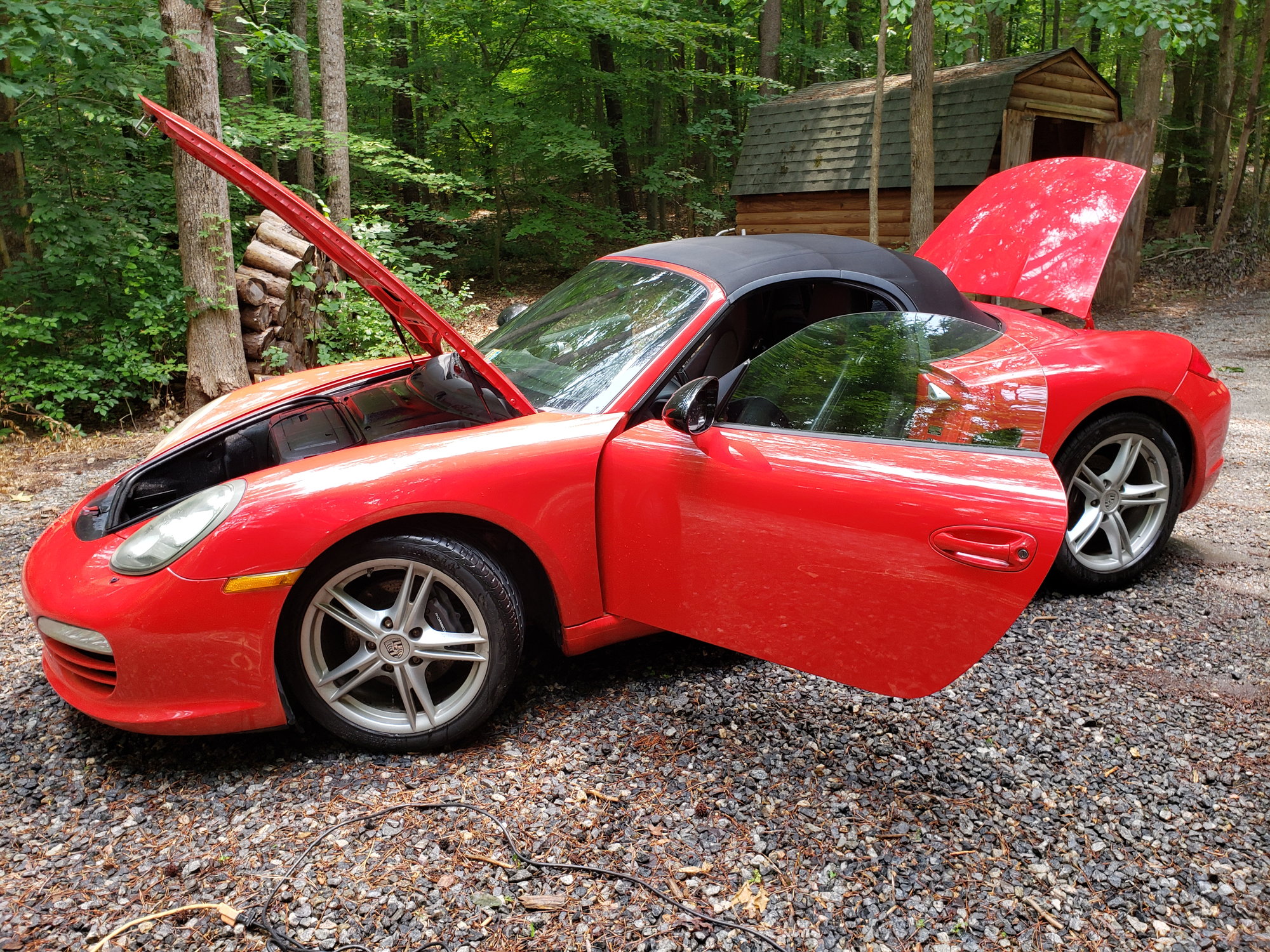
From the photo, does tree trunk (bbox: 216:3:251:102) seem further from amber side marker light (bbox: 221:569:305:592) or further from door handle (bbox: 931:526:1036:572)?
door handle (bbox: 931:526:1036:572)

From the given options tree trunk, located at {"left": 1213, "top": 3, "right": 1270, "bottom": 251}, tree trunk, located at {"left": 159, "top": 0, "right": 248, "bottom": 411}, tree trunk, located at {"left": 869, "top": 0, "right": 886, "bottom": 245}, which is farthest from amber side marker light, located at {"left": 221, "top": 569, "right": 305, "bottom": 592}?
tree trunk, located at {"left": 1213, "top": 3, "right": 1270, "bottom": 251}

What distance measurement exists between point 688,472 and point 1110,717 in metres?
1.70

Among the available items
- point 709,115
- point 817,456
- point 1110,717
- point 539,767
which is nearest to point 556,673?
point 539,767

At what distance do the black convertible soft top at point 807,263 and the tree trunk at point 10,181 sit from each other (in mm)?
6206

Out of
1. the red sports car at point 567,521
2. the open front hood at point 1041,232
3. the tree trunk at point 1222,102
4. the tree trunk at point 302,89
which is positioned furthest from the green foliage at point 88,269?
the tree trunk at point 1222,102

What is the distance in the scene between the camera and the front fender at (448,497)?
239cm

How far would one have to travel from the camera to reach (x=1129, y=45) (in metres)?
21.4

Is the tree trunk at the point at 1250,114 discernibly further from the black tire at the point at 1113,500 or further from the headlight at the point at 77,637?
the headlight at the point at 77,637

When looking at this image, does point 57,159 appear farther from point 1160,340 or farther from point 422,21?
point 422,21

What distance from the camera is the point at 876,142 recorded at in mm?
11641

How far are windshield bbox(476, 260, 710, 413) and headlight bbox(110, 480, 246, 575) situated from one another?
1037 millimetres

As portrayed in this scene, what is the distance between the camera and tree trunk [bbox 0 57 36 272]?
6824 millimetres

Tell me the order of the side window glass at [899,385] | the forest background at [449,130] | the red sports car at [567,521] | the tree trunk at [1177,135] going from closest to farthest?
the red sports car at [567,521] → the side window glass at [899,385] → the forest background at [449,130] → the tree trunk at [1177,135]

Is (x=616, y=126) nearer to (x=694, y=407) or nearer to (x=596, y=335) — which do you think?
(x=596, y=335)
